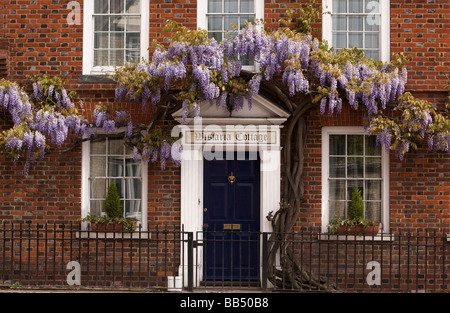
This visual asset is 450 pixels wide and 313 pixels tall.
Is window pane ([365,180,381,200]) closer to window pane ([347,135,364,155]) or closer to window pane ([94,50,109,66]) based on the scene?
window pane ([347,135,364,155])

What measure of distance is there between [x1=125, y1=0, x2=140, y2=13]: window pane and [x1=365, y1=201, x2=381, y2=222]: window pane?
5323 millimetres

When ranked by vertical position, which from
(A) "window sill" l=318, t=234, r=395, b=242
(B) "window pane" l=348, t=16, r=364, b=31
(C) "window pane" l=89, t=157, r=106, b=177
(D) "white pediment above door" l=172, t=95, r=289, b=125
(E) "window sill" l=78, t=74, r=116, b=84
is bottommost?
(A) "window sill" l=318, t=234, r=395, b=242

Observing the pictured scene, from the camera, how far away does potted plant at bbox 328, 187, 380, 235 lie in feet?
32.9

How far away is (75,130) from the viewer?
33.0 feet

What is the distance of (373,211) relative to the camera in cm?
1041

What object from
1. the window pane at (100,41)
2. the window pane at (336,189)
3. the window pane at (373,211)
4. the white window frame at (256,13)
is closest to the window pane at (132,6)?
the window pane at (100,41)

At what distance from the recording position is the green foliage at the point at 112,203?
33.3ft

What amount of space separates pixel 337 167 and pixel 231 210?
199 cm

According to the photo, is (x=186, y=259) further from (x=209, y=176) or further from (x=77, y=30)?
(x=77, y=30)

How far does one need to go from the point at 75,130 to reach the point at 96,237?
1846 millimetres

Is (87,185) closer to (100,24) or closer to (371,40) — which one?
(100,24)

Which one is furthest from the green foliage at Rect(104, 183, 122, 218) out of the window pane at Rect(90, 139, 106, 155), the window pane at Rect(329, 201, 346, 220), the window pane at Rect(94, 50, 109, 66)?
the window pane at Rect(329, 201, 346, 220)

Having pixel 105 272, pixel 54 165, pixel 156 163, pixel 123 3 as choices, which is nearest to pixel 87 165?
pixel 54 165

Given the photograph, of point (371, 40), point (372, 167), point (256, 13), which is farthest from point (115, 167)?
point (371, 40)
